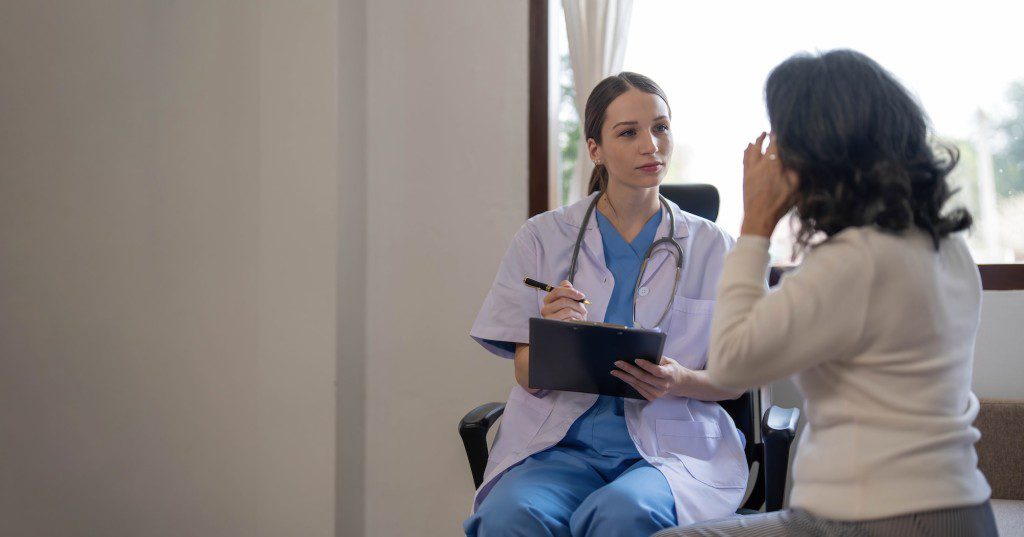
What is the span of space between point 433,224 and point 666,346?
3.34 ft

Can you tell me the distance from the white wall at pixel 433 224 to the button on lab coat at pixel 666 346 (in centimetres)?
65

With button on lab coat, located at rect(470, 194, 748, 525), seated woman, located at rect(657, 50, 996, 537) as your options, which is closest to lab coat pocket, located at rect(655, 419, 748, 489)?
button on lab coat, located at rect(470, 194, 748, 525)

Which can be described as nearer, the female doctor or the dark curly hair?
the dark curly hair

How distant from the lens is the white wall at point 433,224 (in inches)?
98.0

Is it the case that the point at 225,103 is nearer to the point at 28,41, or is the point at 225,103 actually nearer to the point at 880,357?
the point at 28,41

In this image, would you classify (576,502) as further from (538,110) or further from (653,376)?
(538,110)

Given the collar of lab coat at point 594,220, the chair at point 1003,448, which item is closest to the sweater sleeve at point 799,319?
the collar of lab coat at point 594,220

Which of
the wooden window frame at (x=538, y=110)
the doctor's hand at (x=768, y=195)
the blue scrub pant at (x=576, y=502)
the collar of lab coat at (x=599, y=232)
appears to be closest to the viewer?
the doctor's hand at (x=768, y=195)

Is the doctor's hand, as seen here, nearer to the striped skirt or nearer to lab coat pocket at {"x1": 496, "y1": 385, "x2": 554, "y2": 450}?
the striped skirt

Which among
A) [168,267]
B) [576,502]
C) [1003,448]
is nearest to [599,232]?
[576,502]

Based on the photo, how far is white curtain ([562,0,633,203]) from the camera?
2.46 meters

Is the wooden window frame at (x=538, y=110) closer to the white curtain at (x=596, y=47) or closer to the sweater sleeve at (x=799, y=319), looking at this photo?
the white curtain at (x=596, y=47)

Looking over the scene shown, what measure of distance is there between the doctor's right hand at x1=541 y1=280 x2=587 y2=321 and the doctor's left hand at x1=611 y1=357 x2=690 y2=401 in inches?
6.2

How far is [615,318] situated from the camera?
173cm
